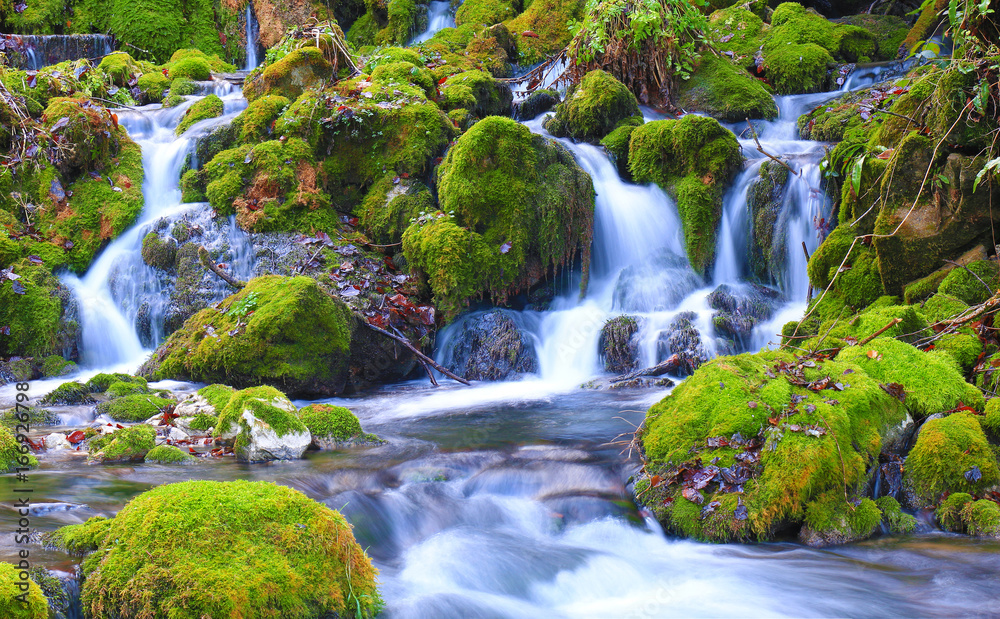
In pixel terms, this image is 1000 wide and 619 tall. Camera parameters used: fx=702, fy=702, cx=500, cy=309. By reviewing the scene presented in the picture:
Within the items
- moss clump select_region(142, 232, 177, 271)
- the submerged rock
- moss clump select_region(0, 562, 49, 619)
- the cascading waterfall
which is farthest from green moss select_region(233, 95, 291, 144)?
moss clump select_region(0, 562, 49, 619)

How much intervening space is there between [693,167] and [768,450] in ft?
21.3

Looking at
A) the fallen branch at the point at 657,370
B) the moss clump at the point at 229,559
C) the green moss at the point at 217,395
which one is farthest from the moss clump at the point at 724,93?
the moss clump at the point at 229,559

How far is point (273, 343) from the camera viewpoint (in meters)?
7.69

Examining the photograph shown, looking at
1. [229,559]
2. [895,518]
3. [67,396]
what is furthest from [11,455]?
[895,518]

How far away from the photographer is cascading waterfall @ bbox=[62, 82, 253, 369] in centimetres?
908

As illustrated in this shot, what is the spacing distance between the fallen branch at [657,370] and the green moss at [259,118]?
21.4ft

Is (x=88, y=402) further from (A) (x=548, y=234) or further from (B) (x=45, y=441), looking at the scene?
(A) (x=548, y=234)

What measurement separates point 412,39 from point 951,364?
15183mm

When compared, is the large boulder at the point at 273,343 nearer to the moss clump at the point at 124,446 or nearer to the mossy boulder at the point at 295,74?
the moss clump at the point at 124,446

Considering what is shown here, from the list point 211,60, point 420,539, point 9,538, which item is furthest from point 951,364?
point 211,60

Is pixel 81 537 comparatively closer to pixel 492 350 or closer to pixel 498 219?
pixel 492 350

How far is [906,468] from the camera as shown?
441 centimetres

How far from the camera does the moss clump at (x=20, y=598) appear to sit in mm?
2492

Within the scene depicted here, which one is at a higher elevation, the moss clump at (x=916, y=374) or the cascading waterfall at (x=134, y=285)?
the cascading waterfall at (x=134, y=285)
